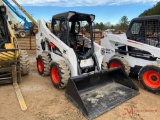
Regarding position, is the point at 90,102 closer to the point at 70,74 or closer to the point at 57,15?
the point at 70,74

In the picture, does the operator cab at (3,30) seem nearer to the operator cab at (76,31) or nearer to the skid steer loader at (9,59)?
the skid steer loader at (9,59)

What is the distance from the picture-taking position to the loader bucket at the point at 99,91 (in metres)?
3.75

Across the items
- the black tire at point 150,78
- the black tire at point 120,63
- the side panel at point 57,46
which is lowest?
the black tire at point 150,78

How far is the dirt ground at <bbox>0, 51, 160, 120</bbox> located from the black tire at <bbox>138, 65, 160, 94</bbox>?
0.51 feet

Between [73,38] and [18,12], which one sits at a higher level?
[18,12]

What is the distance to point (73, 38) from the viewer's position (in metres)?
5.33

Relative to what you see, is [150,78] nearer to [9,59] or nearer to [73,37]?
[73,37]

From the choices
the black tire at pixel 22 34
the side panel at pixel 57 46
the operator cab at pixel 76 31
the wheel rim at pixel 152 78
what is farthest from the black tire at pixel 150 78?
the black tire at pixel 22 34

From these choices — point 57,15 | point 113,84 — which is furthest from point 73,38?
point 113,84

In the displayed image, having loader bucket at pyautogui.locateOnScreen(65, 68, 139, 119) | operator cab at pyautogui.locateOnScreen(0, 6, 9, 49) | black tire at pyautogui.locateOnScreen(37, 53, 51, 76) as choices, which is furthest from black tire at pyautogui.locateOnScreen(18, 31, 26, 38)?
loader bucket at pyautogui.locateOnScreen(65, 68, 139, 119)

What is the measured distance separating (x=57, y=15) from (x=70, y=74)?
1.86 m

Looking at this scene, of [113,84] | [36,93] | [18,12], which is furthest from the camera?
[18,12]

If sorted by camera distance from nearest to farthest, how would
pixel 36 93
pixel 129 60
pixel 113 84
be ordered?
pixel 36 93, pixel 113 84, pixel 129 60

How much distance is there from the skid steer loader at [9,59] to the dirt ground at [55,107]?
0.71 ft
